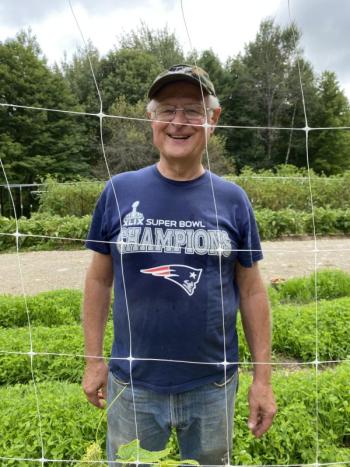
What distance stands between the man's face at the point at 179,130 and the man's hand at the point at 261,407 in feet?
2.83

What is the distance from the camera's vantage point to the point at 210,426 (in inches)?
60.8

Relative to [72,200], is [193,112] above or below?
below

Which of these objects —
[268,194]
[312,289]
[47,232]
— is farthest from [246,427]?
[268,194]

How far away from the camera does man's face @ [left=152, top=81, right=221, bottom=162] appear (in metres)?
1.48

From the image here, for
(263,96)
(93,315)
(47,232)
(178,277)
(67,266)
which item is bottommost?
(93,315)

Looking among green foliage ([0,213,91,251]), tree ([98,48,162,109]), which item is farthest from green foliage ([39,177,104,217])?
tree ([98,48,162,109])

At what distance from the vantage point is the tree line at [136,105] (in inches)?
590

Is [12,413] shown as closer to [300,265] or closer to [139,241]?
[139,241]

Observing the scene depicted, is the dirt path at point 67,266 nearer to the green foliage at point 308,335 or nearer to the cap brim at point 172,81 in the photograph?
the green foliage at point 308,335

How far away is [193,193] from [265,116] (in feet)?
70.7

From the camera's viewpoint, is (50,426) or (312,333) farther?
(312,333)

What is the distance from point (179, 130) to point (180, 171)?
14 centimetres

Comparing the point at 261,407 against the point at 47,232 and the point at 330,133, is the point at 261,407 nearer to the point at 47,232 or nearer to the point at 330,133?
the point at 47,232

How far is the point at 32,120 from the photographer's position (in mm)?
14039
